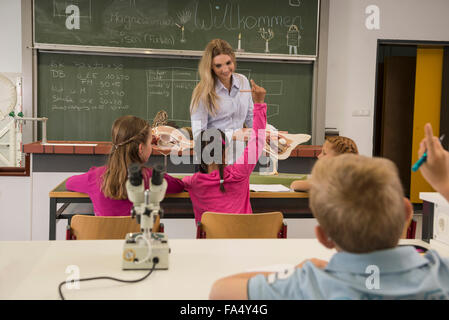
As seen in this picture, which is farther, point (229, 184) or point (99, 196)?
point (229, 184)

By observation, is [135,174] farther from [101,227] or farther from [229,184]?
[229,184]

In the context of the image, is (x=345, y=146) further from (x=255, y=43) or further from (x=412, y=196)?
(x=412, y=196)

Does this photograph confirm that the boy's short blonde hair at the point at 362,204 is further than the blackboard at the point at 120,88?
No

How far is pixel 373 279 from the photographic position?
0.75 m

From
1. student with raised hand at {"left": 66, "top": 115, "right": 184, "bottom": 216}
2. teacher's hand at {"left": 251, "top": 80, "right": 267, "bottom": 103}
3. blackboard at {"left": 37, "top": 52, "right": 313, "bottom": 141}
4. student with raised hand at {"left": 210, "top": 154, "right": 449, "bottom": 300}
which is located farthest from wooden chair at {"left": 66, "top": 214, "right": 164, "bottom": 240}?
blackboard at {"left": 37, "top": 52, "right": 313, "bottom": 141}

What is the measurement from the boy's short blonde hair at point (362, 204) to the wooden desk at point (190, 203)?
64.6 inches

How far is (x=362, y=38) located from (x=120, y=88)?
2.88 meters

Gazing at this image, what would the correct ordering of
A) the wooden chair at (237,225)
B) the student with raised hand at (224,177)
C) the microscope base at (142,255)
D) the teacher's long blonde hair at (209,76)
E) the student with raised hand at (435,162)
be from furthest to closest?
the teacher's long blonde hair at (209,76)
the student with raised hand at (224,177)
the wooden chair at (237,225)
the microscope base at (142,255)
the student with raised hand at (435,162)

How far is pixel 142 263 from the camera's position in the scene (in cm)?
123

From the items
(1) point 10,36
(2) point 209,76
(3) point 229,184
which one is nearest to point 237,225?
(3) point 229,184

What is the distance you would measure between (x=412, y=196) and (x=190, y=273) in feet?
16.3

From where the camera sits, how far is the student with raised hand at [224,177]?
2090mm

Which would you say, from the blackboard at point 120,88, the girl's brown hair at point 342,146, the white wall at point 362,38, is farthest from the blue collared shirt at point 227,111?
the white wall at point 362,38

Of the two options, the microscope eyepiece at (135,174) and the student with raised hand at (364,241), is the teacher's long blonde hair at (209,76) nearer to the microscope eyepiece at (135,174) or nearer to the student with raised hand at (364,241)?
the microscope eyepiece at (135,174)
